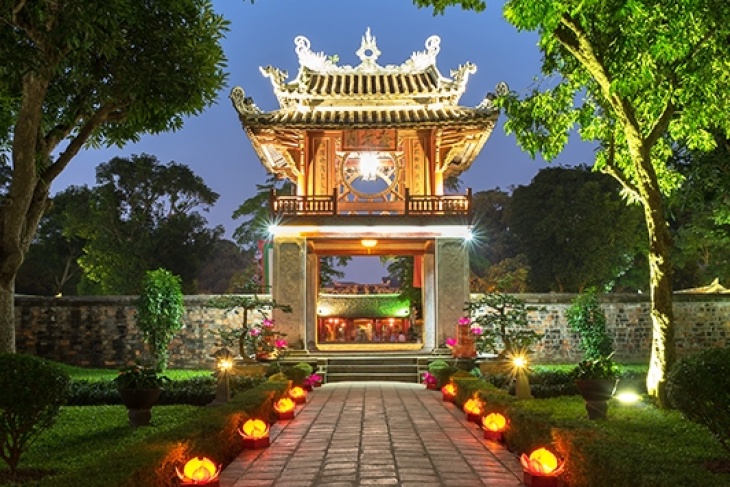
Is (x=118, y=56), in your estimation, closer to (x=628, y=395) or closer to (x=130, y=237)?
(x=628, y=395)

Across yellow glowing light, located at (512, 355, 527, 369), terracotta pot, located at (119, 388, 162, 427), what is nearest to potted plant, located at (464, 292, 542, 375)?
yellow glowing light, located at (512, 355, 527, 369)

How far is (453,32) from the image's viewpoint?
5389 inches

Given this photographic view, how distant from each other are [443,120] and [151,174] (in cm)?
1892

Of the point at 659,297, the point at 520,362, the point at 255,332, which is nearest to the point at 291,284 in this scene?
the point at 255,332

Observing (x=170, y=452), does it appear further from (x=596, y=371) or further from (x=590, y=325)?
(x=590, y=325)

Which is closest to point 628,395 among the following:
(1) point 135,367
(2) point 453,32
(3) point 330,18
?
(1) point 135,367

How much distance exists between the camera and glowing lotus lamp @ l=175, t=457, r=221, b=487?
5066 millimetres

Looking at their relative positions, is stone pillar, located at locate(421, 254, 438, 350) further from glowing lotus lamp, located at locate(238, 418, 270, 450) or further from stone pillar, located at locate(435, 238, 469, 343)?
glowing lotus lamp, located at locate(238, 418, 270, 450)

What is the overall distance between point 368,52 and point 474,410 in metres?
12.6

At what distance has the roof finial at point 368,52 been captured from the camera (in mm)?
18531

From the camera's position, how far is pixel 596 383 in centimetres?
845

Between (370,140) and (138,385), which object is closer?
(138,385)

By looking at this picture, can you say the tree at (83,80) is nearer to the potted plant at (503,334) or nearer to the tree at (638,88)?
the tree at (638,88)

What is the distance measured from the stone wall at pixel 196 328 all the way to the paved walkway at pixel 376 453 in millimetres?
9754
